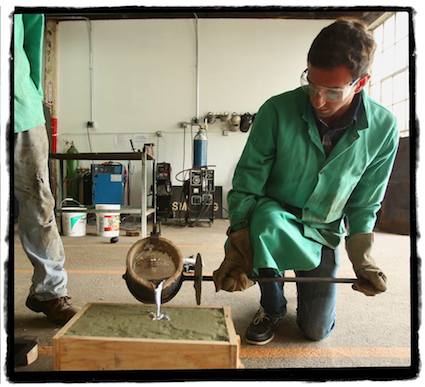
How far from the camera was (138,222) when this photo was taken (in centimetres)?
79

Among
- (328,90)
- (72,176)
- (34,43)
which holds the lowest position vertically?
(72,176)

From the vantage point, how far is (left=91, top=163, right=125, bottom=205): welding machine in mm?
775

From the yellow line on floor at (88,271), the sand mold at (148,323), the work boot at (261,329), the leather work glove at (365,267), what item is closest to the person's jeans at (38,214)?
the yellow line on floor at (88,271)

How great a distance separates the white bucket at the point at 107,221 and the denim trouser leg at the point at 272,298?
0.39 m

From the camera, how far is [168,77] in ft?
2.62

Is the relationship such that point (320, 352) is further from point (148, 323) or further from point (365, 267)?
point (148, 323)

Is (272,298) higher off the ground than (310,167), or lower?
lower

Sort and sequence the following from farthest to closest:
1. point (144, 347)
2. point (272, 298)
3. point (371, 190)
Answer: point (272, 298) → point (371, 190) → point (144, 347)

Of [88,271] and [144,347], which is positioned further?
[88,271]

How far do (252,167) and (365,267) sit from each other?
37 centimetres

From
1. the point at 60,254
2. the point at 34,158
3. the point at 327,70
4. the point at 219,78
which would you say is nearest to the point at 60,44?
the point at 34,158

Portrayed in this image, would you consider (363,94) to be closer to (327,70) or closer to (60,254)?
(327,70)

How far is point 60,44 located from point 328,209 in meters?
0.75

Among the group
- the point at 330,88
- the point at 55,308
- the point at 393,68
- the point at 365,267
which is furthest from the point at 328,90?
the point at 55,308
